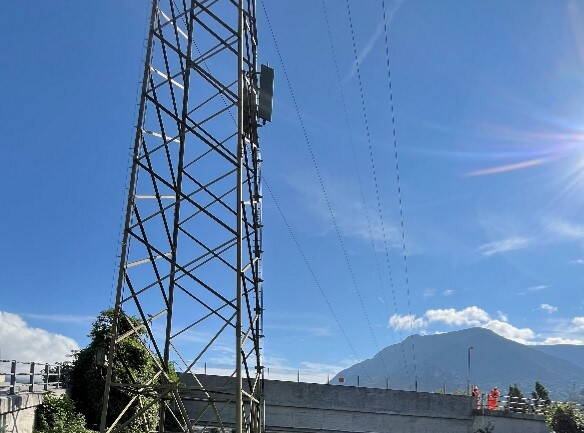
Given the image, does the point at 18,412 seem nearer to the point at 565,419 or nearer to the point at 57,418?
the point at 57,418

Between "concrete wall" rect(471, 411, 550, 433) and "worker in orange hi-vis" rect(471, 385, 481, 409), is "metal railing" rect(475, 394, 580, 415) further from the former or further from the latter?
"concrete wall" rect(471, 411, 550, 433)

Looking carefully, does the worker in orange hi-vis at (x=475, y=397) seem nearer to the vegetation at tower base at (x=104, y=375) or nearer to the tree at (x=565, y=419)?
the tree at (x=565, y=419)

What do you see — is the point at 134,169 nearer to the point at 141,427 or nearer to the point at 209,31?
the point at 209,31

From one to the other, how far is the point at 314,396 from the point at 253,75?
21.4 meters

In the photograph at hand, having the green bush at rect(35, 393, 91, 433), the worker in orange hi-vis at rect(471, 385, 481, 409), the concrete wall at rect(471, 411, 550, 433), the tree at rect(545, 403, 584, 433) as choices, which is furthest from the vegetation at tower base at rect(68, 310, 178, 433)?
the tree at rect(545, 403, 584, 433)

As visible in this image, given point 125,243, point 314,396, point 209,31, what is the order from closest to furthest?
point 125,243 < point 209,31 < point 314,396

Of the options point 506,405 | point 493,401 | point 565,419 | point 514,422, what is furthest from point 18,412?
→ point 506,405

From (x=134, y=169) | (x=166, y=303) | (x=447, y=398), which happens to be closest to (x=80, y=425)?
(x=166, y=303)

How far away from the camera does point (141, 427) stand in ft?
77.6

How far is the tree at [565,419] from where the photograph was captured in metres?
32.4

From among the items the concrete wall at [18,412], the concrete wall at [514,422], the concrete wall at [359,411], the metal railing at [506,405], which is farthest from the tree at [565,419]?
the concrete wall at [18,412]

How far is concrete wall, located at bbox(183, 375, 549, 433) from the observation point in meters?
32.9

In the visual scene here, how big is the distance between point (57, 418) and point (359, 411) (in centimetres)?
1953

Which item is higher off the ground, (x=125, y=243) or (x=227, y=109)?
(x=227, y=109)
